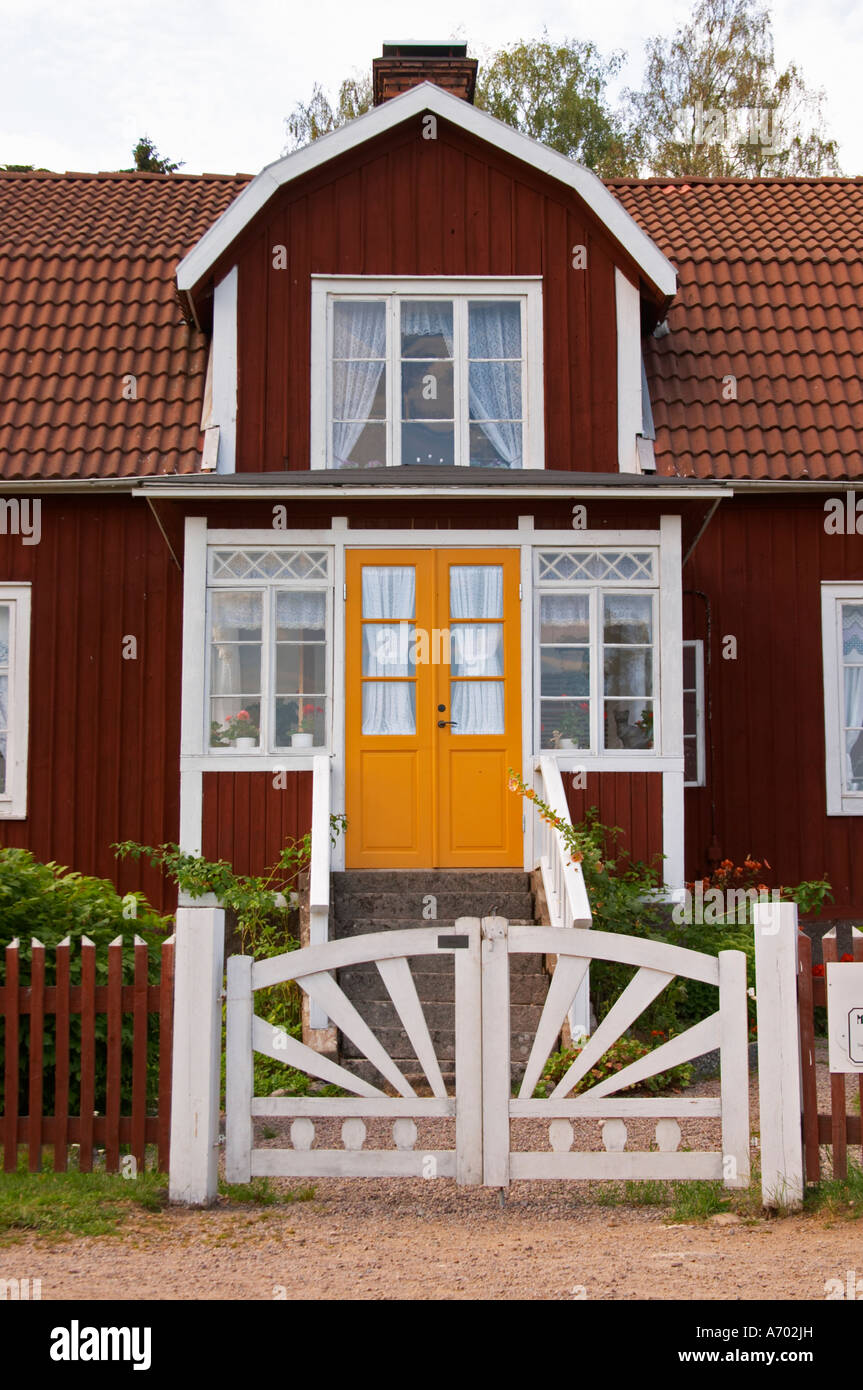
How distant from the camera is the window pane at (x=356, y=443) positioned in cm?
1114

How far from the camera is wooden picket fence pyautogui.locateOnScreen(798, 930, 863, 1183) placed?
556cm

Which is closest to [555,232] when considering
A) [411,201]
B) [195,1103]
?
[411,201]

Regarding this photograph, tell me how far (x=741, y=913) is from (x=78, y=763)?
558 cm

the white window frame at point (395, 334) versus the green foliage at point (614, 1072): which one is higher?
the white window frame at point (395, 334)

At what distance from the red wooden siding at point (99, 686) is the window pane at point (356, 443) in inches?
69.5

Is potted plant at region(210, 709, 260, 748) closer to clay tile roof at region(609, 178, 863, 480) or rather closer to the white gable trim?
the white gable trim

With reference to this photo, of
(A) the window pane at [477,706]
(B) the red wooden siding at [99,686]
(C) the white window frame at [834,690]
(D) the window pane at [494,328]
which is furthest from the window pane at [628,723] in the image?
(B) the red wooden siding at [99,686]

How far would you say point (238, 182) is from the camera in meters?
14.8

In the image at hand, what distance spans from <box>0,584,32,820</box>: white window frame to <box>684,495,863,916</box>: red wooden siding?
568cm

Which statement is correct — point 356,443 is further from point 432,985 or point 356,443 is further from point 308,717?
point 432,985

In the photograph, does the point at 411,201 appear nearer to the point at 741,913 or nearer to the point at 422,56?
the point at 422,56

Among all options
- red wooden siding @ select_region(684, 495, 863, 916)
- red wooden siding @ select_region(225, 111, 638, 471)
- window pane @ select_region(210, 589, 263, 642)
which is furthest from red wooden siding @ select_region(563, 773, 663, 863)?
red wooden siding @ select_region(225, 111, 638, 471)

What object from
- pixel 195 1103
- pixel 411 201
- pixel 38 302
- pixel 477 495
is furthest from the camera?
pixel 38 302

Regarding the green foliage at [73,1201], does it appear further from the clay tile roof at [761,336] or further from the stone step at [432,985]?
the clay tile roof at [761,336]
